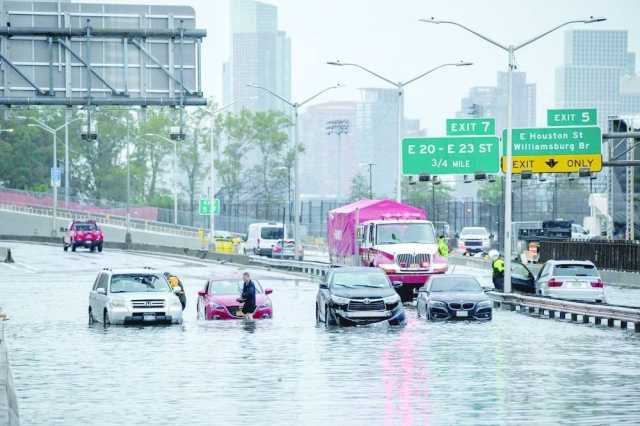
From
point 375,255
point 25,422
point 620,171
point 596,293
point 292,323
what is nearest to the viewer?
point 25,422

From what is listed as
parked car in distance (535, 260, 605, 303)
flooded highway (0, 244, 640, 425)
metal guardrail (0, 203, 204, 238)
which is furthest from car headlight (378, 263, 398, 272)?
metal guardrail (0, 203, 204, 238)

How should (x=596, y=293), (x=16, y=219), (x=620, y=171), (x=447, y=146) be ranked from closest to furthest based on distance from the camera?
(x=596, y=293) → (x=447, y=146) → (x=620, y=171) → (x=16, y=219)

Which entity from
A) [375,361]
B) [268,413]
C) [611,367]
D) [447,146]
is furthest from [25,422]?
[447,146]

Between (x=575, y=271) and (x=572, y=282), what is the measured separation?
0.59 m

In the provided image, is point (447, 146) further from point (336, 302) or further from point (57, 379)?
point (57, 379)

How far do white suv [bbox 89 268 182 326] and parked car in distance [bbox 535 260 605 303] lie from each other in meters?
13.5

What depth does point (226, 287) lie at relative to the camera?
39344 mm

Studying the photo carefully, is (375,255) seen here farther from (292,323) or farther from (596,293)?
(292,323)

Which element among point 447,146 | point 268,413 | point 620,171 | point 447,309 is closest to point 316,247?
point 620,171

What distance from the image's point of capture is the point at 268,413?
1839 centimetres

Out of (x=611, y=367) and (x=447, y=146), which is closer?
(x=611, y=367)

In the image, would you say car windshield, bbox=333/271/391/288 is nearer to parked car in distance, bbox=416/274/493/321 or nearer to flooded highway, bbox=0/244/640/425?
flooded highway, bbox=0/244/640/425

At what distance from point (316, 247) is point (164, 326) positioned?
82.3m

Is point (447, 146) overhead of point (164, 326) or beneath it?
overhead
